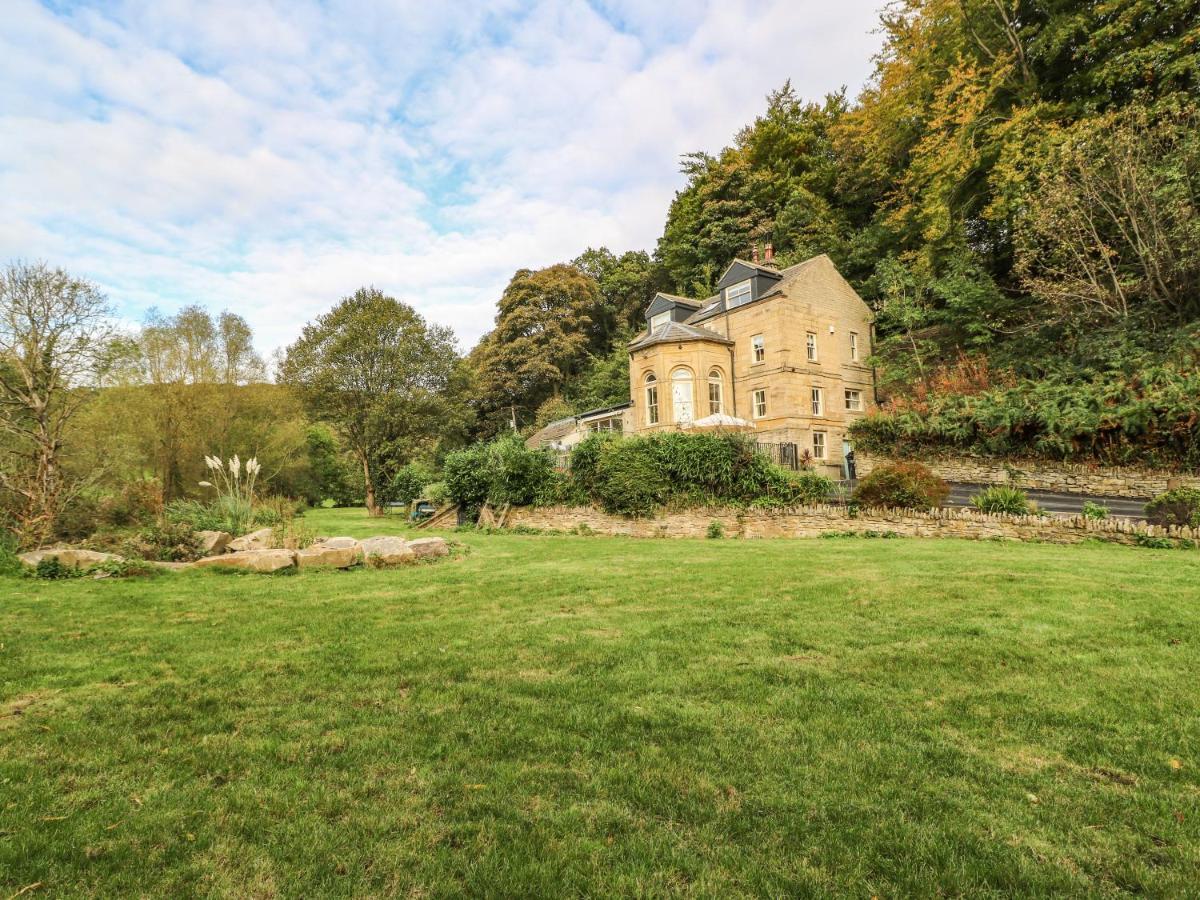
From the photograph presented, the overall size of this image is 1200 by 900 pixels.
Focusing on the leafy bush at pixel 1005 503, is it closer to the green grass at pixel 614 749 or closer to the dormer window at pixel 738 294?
the green grass at pixel 614 749

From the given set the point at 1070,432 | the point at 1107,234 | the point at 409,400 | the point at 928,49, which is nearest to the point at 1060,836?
the point at 1070,432

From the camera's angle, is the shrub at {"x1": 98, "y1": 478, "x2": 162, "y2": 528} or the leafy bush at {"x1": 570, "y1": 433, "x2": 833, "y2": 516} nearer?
the shrub at {"x1": 98, "y1": 478, "x2": 162, "y2": 528}

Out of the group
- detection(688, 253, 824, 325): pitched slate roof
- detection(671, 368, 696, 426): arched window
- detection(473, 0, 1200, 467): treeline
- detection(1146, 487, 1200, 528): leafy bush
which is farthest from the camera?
detection(671, 368, 696, 426): arched window

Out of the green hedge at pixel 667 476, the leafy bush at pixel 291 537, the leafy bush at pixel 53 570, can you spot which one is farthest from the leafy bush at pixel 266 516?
the green hedge at pixel 667 476

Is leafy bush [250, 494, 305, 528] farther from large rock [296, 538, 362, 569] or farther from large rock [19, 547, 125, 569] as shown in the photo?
large rock [296, 538, 362, 569]

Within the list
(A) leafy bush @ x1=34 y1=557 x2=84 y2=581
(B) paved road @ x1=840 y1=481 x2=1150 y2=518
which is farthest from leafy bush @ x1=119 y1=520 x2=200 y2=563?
(B) paved road @ x1=840 y1=481 x2=1150 y2=518

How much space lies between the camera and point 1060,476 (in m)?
15.1

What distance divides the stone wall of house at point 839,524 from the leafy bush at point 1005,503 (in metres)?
0.20

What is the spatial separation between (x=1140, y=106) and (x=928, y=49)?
38.2 ft

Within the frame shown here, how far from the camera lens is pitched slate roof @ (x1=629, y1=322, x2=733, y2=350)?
24.8 meters

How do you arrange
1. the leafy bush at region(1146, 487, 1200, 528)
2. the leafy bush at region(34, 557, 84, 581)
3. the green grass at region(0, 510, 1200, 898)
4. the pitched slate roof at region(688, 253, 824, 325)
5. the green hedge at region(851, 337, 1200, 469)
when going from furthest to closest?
the pitched slate roof at region(688, 253, 824, 325)
the green hedge at region(851, 337, 1200, 469)
the leafy bush at region(1146, 487, 1200, 528)
the leafy bush at region(34, 557, 84, 581)
the green grass at region(0, 510, 1200, 898)

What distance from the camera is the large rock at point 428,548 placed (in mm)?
9875

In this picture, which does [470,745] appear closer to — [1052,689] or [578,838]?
[578,838]

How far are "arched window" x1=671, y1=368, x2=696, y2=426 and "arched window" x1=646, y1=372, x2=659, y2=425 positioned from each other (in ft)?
2.68
